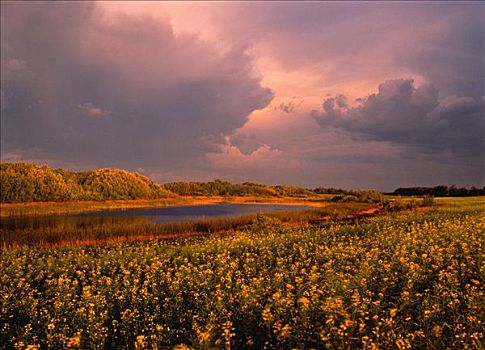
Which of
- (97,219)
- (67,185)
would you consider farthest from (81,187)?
(97,219)

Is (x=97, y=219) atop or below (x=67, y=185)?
below

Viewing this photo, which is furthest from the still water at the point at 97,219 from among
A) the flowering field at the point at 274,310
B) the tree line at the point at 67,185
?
the flowering field at the point at 274,310

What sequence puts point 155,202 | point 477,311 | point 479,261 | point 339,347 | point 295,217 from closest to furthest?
point 339,347 < point 477,311 < point 479,261 < point 295,217 < point 155,202

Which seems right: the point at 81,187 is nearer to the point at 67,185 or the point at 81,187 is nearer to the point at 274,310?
the point at 67,185

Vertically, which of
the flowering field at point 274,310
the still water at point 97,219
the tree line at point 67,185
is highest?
the tree line at point 67,185

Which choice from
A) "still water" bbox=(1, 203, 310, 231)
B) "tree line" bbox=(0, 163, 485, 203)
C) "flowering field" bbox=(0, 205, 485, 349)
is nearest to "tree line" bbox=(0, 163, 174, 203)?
"tree line" bbox=(0, 163, 485, 203)

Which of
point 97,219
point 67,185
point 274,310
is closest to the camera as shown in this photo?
point 274,310

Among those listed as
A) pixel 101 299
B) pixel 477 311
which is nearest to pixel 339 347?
pixel 477 311

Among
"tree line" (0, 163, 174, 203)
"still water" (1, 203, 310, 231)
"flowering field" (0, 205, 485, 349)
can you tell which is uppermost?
"tree line" (0, 163, 174, 203)

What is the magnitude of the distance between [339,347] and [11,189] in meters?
73.4

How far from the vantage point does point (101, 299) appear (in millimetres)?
9312

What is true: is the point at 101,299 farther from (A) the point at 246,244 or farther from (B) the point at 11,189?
(B) the point at 11,189

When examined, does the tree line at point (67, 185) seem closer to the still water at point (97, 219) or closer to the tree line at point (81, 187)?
the tree line at point (81, 187)

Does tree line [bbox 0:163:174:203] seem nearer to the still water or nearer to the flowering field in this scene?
the still water
